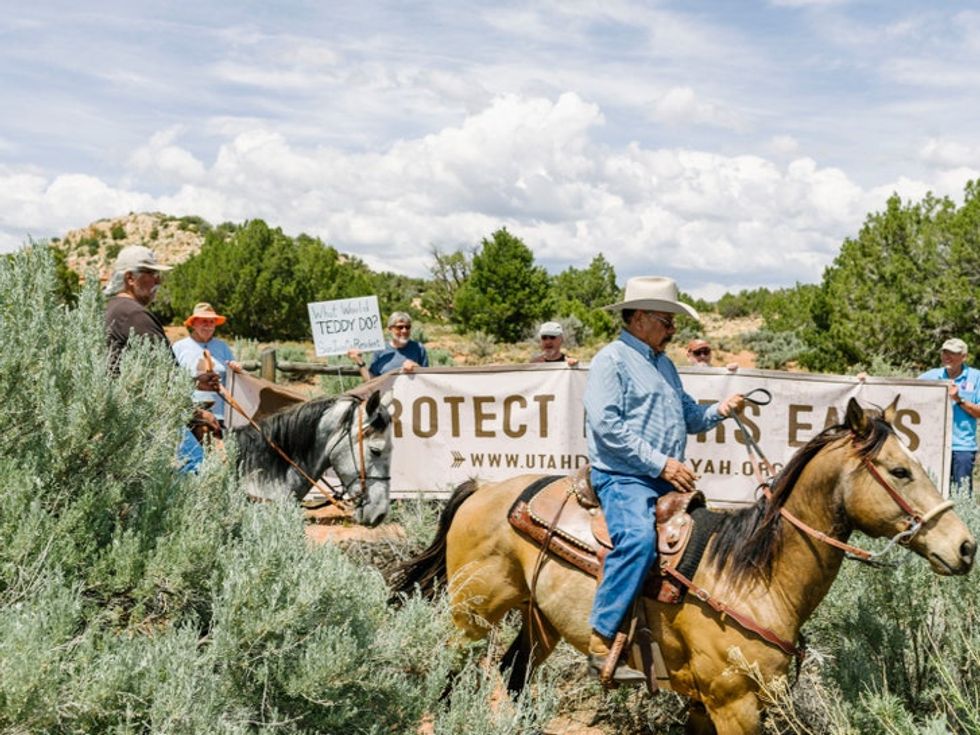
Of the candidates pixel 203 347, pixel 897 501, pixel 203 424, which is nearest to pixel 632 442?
pixel 897 501

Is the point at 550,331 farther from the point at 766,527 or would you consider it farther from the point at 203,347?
the point at 766,527

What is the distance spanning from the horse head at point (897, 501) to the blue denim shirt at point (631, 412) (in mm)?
891

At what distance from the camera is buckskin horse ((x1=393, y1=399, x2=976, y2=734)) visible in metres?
3.83

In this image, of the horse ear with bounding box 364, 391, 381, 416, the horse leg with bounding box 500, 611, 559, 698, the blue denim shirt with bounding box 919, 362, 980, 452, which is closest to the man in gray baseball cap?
the horse ear with bounding box 364, 391, 381, 416

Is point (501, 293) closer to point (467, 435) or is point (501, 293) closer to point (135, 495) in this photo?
point (467, 435)

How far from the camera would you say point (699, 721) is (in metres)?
4.76

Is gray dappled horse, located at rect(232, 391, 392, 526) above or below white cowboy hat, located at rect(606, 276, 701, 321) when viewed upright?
below

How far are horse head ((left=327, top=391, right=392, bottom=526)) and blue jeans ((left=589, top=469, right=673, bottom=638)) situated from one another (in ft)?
9.86

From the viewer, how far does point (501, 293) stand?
3956cm

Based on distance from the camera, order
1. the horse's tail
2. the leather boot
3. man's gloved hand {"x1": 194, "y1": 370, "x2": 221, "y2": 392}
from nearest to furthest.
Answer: the leather boot
the horse's tail
man's gloved hand {"x1": 194, "y1": 370, "x2": 221, "y2": 392}

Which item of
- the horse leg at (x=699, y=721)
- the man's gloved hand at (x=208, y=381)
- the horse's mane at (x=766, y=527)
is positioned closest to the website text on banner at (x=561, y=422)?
the man's gloved hand at (x=208, y=381)

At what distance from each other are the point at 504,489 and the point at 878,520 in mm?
2129

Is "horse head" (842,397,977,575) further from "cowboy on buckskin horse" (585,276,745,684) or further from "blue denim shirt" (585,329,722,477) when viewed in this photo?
"blue denim shirt" (585,329,722,477)

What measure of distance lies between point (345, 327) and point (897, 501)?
752cm
